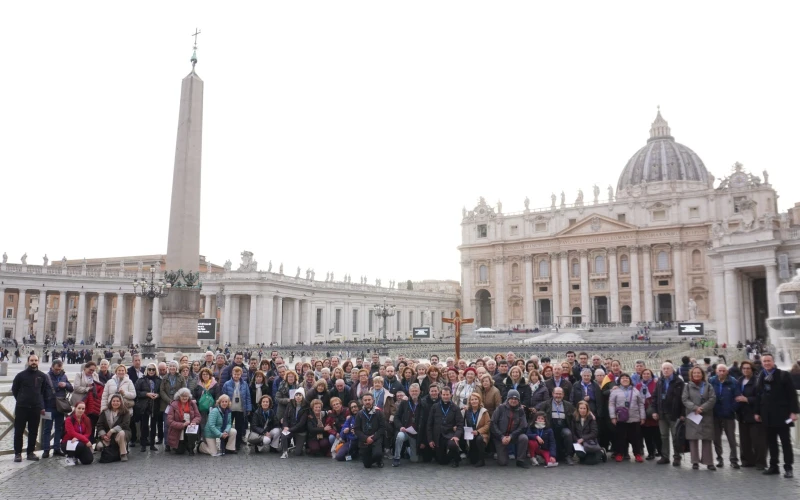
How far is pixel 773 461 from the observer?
841cm

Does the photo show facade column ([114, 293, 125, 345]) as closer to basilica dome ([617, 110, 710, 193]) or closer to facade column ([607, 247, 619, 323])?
facade column ([607, 247, 619, 323])

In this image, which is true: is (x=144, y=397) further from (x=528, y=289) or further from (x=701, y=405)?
(x=528, y=289)

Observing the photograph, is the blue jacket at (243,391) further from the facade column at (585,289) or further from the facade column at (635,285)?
the facade column at (585,289)

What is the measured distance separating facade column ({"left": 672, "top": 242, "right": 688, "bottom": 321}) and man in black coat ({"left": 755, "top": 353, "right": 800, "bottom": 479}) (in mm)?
63613

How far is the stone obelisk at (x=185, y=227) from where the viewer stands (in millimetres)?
20938

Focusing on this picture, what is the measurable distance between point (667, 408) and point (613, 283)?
65.3 metres

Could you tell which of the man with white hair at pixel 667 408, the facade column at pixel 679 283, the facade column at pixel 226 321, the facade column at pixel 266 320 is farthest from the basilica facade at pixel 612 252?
the man with white hair at pixel 667 408

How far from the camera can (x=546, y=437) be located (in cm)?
931

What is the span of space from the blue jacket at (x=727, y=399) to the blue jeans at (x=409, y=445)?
4274 millimetres

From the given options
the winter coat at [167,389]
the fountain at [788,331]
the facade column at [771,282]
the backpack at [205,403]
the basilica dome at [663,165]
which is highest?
the basilica dome at [663,165]

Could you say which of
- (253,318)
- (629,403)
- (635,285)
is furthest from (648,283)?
(629,403)

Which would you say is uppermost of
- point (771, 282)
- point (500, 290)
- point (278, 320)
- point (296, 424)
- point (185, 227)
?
point (500, 290)

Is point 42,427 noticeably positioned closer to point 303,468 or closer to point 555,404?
point 303,468

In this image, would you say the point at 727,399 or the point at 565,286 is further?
the point at 565,286
